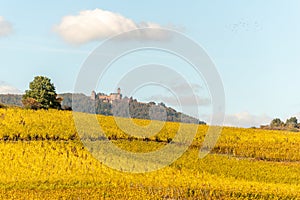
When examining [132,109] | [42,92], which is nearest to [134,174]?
[132,109]

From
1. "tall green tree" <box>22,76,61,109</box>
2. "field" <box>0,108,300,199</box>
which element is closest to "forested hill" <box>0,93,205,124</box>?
"field" <box>0,108,300,199</box>

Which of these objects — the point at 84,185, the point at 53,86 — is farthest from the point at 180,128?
the point at 53,86

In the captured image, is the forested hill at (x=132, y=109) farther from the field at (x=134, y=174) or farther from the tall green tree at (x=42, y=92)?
the tall green tree at (x=42, y=92)

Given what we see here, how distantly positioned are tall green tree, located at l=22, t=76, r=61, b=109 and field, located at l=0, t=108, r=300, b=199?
20913mm

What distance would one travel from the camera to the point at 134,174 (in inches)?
635

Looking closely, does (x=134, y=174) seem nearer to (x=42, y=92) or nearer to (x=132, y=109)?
(x=132, y=109)

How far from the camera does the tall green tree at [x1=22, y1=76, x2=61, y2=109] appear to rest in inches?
1716

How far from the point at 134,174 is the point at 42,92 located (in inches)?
1158

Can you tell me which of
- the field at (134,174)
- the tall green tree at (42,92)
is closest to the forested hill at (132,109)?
the field at (134,174)

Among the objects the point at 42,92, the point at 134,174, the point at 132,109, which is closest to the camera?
the point at 134,174

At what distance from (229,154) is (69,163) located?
27.9 feet

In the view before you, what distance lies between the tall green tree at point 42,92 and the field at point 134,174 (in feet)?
68.6

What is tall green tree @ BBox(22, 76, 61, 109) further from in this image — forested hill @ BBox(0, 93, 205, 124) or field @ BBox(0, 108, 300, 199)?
field @ BBox(0, 108, 300, 199)

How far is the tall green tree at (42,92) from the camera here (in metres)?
43.6
